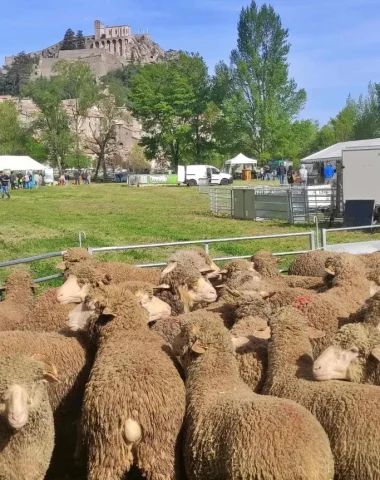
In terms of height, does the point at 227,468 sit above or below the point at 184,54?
below

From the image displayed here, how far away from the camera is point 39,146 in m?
81.4

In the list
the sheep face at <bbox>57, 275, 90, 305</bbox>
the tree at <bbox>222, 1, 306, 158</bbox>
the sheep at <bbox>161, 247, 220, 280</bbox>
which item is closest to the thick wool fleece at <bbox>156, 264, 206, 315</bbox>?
the sheep at <bbox>161, 247, 220, 280</bbox>

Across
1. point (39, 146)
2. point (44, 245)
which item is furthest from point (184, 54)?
point (44, 245)

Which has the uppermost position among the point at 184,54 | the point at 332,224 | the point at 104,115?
the point at 184,54

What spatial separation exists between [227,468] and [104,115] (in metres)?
77.9

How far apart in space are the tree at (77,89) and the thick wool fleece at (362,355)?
78.6 metres

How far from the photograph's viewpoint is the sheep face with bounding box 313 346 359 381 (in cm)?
396

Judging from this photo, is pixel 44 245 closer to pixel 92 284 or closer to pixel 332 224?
pixel 332 224

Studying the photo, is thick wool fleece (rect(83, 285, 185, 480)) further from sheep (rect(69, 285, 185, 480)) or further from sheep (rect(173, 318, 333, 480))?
sheep (rect(173, 318, 333, 480))

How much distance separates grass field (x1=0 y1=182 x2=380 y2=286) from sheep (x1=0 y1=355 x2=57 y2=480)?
6098 millimetres

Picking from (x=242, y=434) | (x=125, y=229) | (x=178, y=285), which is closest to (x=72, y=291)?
(x=178, y=285)

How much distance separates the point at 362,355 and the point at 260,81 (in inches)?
2484

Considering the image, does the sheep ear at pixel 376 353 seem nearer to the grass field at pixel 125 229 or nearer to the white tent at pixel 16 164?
the grass field at pixel 125 229

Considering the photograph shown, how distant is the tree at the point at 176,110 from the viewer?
6744 cm
